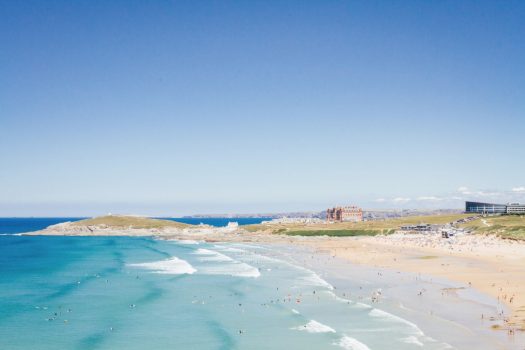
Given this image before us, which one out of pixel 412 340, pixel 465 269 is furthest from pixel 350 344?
A: pixel 465 269

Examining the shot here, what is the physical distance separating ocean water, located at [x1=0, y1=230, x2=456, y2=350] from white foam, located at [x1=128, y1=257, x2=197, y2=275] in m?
0.84

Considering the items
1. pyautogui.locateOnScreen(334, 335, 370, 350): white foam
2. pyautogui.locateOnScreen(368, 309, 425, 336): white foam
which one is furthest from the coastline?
pyautogui.locateOnScreen(334, 335, 370, 350): white foam

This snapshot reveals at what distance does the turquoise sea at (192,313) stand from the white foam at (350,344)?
53 millimetres

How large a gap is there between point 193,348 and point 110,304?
15108mm

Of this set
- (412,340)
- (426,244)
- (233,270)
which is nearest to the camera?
(412,340)

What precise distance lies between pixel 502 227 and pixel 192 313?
70896 millimetres

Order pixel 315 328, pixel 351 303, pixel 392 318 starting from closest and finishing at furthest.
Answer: pixel 315 328, pixel 392 318, pixel 351 303

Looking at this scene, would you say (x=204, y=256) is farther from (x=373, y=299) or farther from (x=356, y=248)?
(x=373, y=299)

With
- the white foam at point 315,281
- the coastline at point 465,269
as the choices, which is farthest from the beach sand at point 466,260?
the white foam at point 315,281

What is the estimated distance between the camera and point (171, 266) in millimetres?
64875

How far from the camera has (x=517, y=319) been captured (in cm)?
2839

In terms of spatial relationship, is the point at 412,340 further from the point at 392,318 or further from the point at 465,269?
the point at 465,269

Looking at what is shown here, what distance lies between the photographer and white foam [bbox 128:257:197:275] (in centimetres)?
5887

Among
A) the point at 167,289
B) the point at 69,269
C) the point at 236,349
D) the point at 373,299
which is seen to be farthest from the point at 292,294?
the point at 69,269
